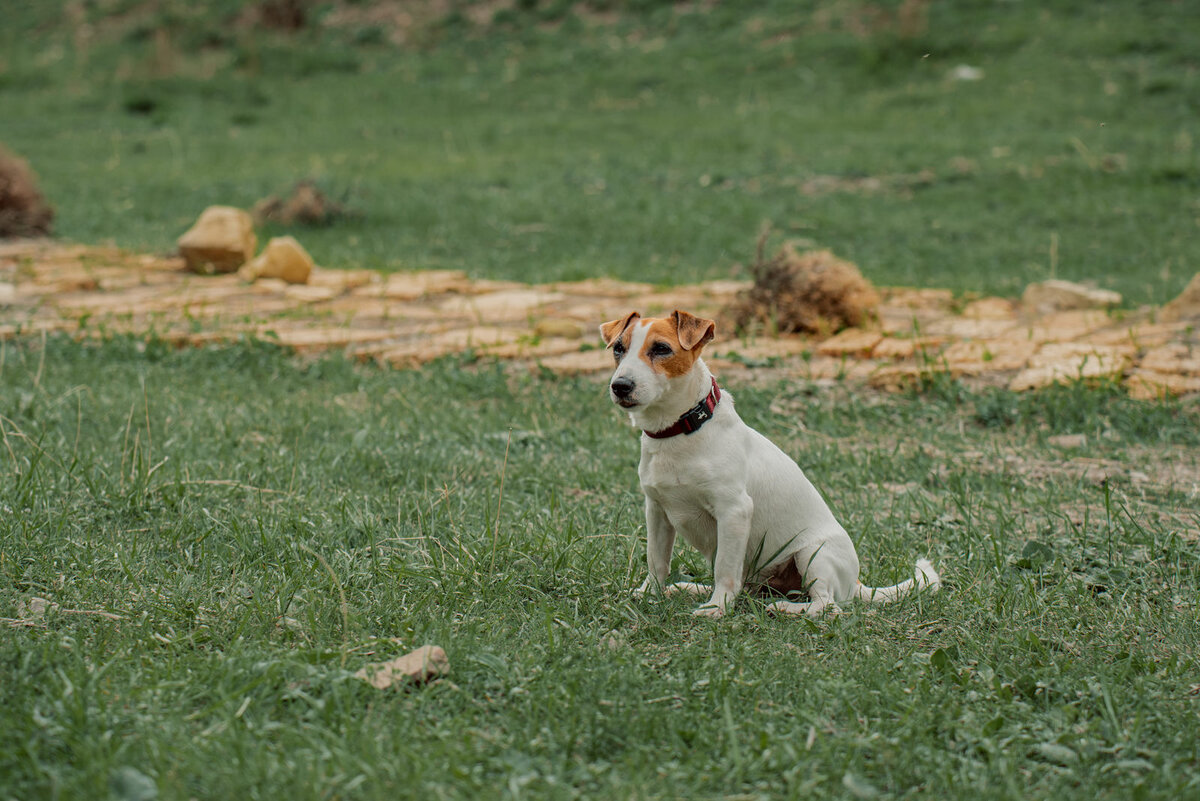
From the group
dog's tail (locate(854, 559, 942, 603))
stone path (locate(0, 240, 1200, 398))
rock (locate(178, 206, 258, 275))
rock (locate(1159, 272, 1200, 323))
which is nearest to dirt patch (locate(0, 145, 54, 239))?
stone path (locate(0, 240, 1200, 398))

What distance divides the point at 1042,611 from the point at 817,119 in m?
11.1

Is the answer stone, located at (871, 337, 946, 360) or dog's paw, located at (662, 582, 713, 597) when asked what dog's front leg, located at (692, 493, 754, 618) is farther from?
stone, located at (871, 337, 946, 360)

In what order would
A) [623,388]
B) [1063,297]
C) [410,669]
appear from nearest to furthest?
[410,669] → [623,388] → [1063,297]

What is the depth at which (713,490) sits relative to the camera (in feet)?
9.39

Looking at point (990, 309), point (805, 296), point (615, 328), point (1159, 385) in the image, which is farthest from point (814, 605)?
point (990, 309)

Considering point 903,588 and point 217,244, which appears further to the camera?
point 217,244

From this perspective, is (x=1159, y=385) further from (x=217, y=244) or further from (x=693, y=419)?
(x=217, y=244)

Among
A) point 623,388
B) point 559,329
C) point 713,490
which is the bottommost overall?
point 559,329

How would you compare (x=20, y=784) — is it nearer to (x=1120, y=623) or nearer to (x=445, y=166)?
(x=1120, y=623)

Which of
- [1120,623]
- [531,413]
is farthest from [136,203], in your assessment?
[1120,623]

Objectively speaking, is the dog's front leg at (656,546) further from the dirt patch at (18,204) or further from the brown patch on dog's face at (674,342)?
the dirt patch at (18,204)

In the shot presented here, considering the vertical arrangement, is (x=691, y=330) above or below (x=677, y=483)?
above

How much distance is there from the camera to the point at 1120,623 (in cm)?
297

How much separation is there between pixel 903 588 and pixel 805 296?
3.47 metres
